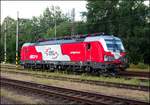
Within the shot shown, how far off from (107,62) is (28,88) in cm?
850

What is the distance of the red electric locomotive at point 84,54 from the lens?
24219 mm

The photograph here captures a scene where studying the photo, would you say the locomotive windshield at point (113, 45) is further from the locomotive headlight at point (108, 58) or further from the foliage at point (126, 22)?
the foliage at point (126, 22)

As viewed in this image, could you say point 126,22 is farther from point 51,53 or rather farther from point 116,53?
point 116,53

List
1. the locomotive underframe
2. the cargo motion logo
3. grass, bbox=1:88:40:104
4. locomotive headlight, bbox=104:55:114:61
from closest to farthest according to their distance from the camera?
grass, bbox=1:88:40:104
locomotive headlight, bbox=104:55:114:61
the locomotive underframe
the cargo motion logo

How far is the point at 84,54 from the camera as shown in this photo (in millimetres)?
26156

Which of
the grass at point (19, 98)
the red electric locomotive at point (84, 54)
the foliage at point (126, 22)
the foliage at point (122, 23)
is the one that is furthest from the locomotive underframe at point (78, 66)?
the foliage at point (126, 22)

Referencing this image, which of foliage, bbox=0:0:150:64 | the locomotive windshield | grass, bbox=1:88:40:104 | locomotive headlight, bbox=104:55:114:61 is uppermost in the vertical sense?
foliage, bbox=0:0:150:64

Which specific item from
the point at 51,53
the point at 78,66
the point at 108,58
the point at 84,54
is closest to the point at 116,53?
the point at 108,58

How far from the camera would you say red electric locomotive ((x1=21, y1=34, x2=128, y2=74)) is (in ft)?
79.5

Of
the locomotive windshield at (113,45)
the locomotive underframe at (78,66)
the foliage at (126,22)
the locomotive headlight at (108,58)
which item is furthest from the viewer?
the foliage at (126,22)

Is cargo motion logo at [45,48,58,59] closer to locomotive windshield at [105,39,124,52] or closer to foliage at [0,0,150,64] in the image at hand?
locomotive windshield at [105,39,124,52]

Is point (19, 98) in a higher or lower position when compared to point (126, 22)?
lower

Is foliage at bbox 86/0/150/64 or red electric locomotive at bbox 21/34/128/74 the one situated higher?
foliage at bbox 86/0/150/64

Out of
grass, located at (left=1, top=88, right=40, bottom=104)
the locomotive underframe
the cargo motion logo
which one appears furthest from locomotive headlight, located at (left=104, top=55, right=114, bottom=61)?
grass, located at (left=1, top=88, right=40, bottom=104)
